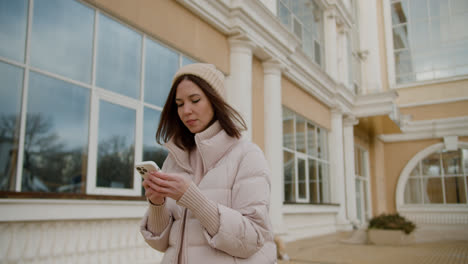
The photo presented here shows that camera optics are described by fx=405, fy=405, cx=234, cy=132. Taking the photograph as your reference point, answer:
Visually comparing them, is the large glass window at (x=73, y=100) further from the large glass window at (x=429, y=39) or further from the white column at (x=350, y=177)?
the large glass window at (x=429, y=39)

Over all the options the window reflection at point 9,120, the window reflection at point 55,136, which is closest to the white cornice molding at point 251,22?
the window reflection at point 55,136

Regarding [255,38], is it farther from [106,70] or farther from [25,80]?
[25,80]

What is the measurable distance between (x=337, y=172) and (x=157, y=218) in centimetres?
1351

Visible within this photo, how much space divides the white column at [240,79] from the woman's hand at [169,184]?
6.58 m

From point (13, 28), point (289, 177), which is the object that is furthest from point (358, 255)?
point (13, 28)

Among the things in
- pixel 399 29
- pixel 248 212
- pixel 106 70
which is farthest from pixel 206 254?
pixel 399 29

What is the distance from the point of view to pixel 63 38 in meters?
4.76

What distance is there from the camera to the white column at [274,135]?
9.26 meters

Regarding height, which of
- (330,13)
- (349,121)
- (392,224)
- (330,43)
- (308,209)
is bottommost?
(392,224)

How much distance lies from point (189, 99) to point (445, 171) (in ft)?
67.0

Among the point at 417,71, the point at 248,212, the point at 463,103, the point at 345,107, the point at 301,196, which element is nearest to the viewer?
Result: the point at 248,212

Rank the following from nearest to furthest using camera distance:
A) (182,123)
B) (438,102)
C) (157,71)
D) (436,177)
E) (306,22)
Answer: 1. (182,123)
2. (157,71)
3. (306,22)
4. (438,102)
5. (436,177)

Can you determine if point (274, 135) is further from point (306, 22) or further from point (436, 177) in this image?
point (436, 177)

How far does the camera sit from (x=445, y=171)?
19.3 metres
